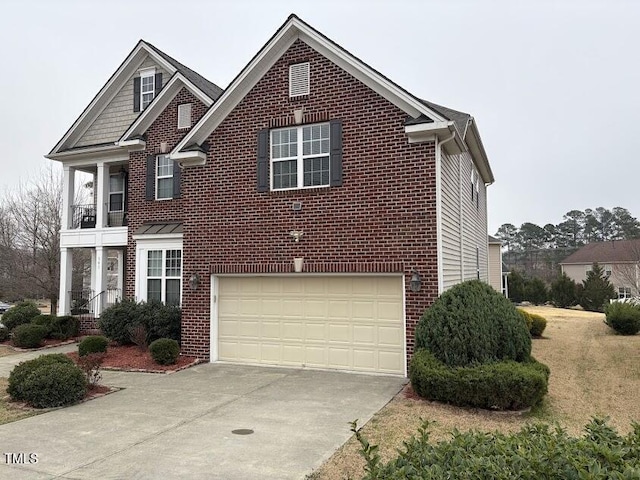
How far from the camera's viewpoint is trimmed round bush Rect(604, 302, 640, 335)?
55.4ft

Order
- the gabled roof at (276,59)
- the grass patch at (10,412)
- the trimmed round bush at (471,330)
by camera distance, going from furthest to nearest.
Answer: the gabled roof at (276,59) → the trimmed round bush at (471,330) → the grass patch at (10,412)

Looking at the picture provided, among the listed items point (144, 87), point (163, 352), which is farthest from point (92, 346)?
point (144, 87)

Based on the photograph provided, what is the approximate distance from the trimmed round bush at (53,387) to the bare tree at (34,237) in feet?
50.2

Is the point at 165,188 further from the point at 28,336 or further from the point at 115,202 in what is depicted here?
the point at 28,336

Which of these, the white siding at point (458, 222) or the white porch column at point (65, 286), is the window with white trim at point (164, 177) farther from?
the white siding at point (458, 222)

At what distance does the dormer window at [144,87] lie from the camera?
706 inches

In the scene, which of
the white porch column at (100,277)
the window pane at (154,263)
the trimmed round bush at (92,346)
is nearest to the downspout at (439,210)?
the trimmed round bush at (92,346)

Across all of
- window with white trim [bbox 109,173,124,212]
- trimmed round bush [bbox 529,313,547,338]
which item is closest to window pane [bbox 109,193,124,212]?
window with white trim [bbox 109,173,124,212]

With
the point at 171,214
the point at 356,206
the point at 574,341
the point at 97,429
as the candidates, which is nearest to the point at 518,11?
the point at 356,206

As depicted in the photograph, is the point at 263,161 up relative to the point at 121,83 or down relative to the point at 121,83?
down

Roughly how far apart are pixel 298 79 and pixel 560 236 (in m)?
77.9

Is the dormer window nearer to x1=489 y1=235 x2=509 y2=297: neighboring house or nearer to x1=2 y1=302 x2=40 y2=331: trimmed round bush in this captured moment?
x1=2 y1=302 x2=40 y2=331: trimmed round bush

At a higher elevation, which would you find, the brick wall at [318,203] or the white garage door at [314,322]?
the brick wall at [318,203]

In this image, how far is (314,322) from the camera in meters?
11.3
